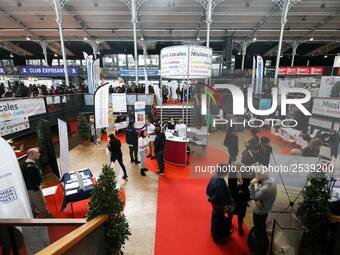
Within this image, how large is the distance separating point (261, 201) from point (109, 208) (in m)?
2.03

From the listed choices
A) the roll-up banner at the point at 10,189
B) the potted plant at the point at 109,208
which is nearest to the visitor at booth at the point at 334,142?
the potted plant at the point at 109,208

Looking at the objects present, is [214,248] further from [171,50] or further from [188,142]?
[171,50]

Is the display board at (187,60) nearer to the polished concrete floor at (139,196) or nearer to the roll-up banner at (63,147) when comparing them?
the polished concrete floor at (139,196)

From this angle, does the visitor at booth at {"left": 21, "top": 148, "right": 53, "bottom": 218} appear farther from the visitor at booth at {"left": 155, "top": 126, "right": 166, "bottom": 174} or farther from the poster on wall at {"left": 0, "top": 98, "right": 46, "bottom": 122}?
the visitor at booth at {"left": 155, "top": 126, "right": 166, "bottom": 174}

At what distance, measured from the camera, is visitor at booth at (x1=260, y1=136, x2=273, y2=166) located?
3256 millimetres

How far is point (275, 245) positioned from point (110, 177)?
2598 millimetres

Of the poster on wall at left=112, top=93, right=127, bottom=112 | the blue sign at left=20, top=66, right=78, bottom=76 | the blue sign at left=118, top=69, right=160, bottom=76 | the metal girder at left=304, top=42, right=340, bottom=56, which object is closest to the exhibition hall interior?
the poster on wall at left=112, top=93, right=127, bottom=112

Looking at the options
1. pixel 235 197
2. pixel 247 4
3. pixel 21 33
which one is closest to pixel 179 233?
pixel 235 197

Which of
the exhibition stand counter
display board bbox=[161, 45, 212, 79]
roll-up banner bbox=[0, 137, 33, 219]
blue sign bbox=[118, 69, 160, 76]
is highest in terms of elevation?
blue sign bbox=[118, 69, 160, 76]

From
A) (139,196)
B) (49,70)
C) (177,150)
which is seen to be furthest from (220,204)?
(49,70)

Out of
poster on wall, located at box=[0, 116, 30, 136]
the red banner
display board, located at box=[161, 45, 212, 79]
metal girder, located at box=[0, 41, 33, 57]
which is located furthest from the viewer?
metal girder, located at box=[0, 41, 33, 57]

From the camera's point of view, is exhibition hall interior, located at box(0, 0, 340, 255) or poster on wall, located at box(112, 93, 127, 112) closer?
exhibition hall interior, located at box(0, 0, 340, 255)

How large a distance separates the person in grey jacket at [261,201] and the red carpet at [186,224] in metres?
0.48

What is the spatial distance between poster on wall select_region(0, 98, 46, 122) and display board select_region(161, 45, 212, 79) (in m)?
4.57
